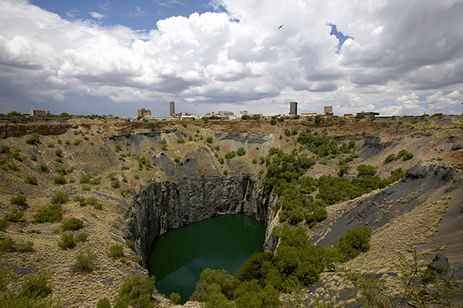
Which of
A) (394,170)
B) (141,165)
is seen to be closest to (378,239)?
(394,170)

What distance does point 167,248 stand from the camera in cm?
3897

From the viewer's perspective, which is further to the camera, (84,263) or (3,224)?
(3,224)

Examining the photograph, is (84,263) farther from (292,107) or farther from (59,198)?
(292,107)

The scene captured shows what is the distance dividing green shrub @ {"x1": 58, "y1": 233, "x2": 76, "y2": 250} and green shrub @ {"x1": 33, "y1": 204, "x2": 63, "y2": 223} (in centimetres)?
380

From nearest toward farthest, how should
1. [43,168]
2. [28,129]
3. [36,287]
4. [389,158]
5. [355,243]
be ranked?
[36,287]
[355,243]
[43,168]
[28,129]
[389,158]

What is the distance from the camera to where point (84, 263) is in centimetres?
1795

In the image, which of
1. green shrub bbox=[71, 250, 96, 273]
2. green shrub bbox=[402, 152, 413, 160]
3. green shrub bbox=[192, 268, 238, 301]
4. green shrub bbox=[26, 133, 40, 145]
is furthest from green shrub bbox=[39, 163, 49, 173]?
green shrub bbox=[402, 152, 413, 160]

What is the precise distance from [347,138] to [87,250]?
44.4 meters

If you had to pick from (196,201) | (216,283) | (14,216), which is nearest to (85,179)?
(14,216)

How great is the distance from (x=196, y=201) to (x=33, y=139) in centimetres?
2385

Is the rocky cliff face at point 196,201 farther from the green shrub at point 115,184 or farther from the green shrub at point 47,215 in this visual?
the green shrub at point 47,215

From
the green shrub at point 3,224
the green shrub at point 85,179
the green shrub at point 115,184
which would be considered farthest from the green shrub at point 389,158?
the green shrub at point 3,224

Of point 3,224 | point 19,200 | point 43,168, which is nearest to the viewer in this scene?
point 3,224

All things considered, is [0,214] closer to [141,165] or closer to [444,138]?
[141,165]
